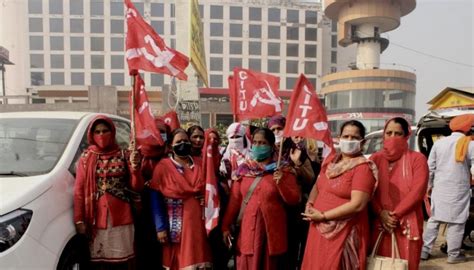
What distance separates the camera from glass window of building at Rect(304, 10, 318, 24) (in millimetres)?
59688

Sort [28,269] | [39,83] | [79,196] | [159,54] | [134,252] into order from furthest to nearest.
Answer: [39,83] < [159,54] < [134,252] < [79,196] < [28,269]

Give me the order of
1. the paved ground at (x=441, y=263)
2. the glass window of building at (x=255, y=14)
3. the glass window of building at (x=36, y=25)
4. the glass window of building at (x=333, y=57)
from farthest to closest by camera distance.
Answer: the glass window of building at (x=333, y=57), the glass window of building at (x=255, y=14), the glass window of building at (x=36, y=25), the paved ground at (x=441, y=263)

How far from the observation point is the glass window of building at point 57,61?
55.6m

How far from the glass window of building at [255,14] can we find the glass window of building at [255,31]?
1.09m

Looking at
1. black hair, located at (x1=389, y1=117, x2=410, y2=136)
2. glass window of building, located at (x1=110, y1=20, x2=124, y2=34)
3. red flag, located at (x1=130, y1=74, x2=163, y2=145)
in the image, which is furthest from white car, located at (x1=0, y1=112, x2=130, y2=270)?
glass window of building, located at (x1=110, y1=20, x2=124, y2=34)

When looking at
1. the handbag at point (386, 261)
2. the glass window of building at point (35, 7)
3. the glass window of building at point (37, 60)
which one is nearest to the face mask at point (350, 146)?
the handbag at point (386, 261)

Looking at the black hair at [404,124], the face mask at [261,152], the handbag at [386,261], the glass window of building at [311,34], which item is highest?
the glass window of building at [311,34]

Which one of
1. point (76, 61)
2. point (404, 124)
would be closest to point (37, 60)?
point (76, 61)

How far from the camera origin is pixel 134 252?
301 centimetres

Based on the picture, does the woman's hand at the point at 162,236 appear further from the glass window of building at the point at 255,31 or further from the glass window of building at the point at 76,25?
the glass window of building at the point at 76,25

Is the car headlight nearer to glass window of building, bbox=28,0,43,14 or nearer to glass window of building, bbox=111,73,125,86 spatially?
glass window of building, bbox=111,73,125,86

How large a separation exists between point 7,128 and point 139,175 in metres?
1.24

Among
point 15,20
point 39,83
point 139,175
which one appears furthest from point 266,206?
point 15,20

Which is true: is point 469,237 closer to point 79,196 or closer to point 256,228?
point 256,228
